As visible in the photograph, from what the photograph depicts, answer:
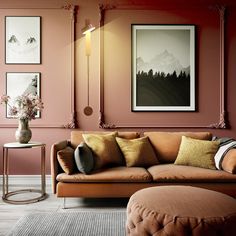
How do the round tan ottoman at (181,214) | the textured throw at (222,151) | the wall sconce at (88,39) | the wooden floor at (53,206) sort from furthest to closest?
the wall sconce at (88,39), the textured throw at (222,151), the wooden floor at (53,206), the round tan ottoman at (181,214)

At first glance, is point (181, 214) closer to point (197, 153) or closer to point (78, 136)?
point (197, 153)

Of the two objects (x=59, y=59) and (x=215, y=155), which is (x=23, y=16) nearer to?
(x=59, y=59)

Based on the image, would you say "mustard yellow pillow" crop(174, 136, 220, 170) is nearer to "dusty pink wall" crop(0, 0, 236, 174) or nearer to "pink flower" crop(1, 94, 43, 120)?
"dusty pink wall" crop(0, 0, 236, 174)

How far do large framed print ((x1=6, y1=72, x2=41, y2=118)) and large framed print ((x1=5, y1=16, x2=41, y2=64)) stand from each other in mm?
180

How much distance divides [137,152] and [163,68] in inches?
53.1

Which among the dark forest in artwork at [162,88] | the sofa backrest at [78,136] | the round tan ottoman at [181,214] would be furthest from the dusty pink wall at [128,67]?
the round tan ottoman at [181,214]

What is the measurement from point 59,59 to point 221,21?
2.31m

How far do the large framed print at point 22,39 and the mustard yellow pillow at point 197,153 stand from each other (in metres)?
2.30

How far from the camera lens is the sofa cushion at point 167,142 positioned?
364 cm

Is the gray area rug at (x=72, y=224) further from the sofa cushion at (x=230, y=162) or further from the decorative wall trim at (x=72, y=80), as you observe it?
the decorative wall trim at (x=72, y=80)

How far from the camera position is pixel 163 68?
13.6 ft

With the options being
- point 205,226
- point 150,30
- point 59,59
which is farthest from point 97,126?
point 205,226

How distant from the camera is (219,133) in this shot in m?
4.14

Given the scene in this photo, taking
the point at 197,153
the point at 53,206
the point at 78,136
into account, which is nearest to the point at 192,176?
Answer: the point at 197,153
